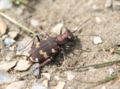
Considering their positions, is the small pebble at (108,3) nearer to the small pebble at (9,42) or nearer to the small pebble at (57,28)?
the small pebble at (57,28)

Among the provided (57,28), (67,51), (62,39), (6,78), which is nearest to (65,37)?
(62,39)

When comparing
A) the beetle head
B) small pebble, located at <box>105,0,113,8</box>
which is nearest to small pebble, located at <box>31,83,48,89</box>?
the beetle head

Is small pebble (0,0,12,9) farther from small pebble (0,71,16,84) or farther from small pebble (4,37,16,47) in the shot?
small pebble (0,71,16,84)

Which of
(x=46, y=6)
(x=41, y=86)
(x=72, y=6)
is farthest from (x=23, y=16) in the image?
(x=41, y=86)

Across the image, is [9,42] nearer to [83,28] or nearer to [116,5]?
[83,28]

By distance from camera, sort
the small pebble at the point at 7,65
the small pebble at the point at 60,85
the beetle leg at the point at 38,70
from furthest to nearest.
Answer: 1. the small pebble at the point at 7,65
2. the beetle leg at the point at 38,70
3. the small pebble at the point at 60,85

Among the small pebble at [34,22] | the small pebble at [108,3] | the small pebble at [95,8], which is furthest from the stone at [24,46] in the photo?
the small pebble at [108,3]
